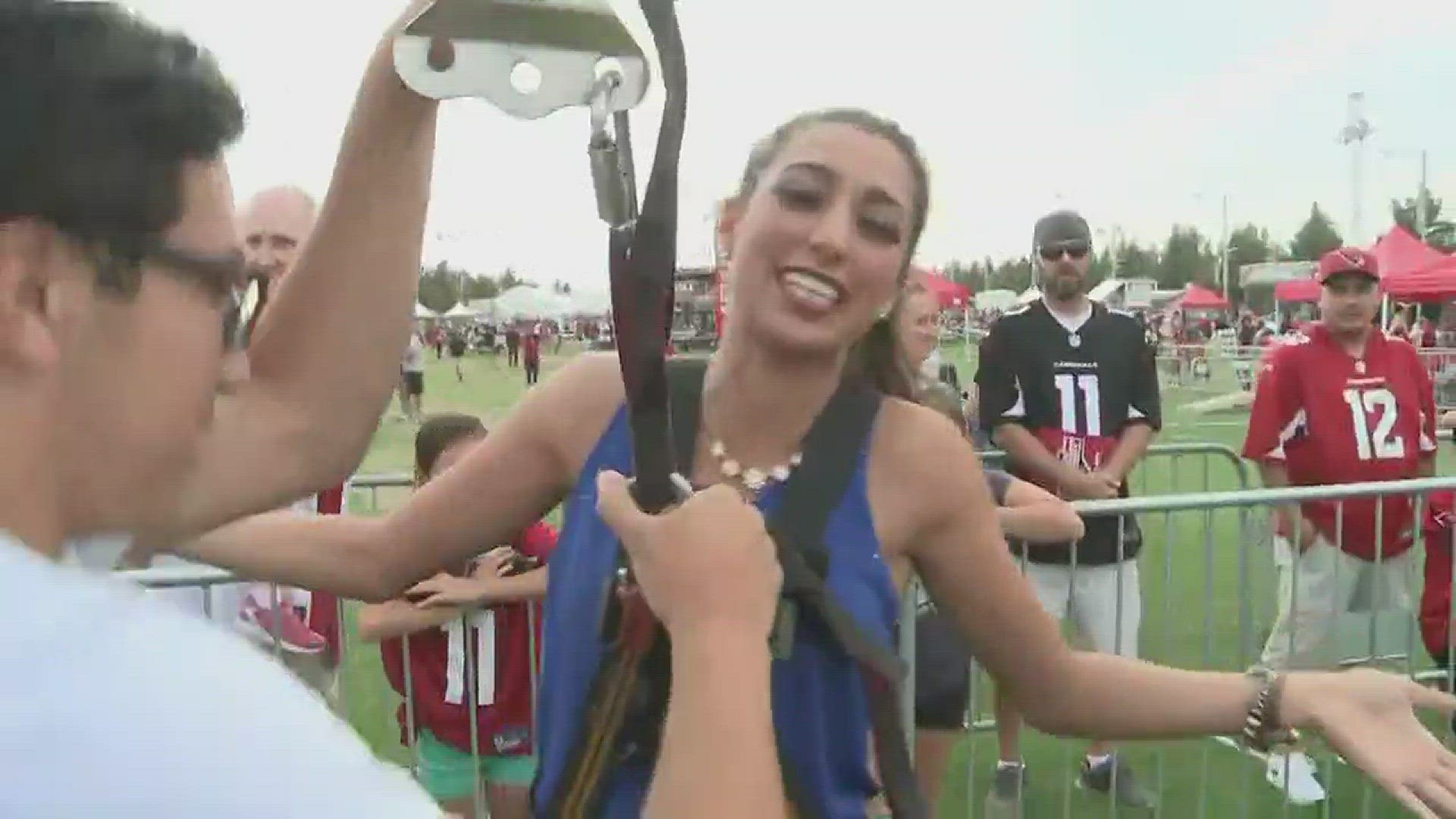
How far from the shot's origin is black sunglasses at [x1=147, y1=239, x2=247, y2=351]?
0.78 m

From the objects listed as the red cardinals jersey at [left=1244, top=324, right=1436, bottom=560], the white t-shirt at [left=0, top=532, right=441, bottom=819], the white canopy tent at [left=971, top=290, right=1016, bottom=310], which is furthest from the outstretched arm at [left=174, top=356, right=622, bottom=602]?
the white canopy tent at [left=971, top=290, right=1016, bottom=310]

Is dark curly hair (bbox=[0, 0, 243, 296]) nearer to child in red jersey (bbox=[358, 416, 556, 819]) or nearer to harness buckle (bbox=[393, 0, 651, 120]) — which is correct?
harness buckle (bbox=[393, 0, 651, 120])

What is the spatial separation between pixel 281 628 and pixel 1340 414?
4.10 meters

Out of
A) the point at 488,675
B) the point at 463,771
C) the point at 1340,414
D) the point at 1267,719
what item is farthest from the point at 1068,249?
the point at 1267,719

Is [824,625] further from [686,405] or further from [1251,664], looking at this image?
[1251,664]

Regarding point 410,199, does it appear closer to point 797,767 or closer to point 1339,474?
point 797,767

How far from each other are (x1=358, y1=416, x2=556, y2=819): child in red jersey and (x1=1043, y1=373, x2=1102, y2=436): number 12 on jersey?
2482 millimetres

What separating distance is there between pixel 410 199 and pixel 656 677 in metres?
0.58

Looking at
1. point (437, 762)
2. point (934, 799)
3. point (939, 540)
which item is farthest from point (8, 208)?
point (934, 799)

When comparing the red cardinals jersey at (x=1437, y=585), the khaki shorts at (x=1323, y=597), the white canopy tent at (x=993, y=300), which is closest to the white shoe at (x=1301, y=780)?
the khaki shorts at (x=1323, y=597)

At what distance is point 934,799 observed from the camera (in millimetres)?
4250

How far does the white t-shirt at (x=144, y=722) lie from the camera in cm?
59

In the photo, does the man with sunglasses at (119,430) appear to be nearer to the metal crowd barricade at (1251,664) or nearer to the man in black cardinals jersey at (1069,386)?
the metal crowd barricade at (1251,664)

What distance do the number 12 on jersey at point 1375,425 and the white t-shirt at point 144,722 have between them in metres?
5.21
